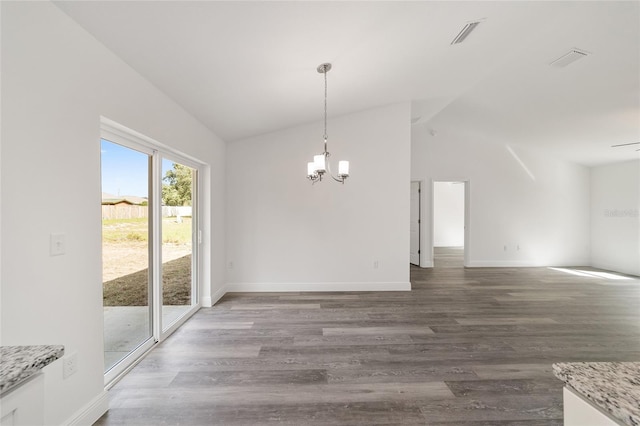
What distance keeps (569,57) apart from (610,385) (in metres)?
3.94

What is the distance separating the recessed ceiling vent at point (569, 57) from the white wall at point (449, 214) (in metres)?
7.36

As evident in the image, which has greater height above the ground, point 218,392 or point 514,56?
point 514,56

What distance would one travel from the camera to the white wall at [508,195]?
6359 mm

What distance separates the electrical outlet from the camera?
5.04 feet

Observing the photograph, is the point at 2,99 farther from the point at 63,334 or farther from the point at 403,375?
the point at 403,375

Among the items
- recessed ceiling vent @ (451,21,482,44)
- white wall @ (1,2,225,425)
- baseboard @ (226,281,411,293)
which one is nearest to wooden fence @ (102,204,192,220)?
white wall @ (1,2,225,425)

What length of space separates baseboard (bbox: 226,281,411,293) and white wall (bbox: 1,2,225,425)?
2.61m

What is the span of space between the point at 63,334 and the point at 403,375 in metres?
2.40

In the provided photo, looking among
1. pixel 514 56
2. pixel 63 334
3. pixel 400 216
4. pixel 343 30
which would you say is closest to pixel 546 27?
pixel 514 56

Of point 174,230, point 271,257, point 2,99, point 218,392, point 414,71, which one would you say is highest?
point 414,71

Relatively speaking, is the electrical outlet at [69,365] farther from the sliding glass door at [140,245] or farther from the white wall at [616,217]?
the white wall at [616,217]

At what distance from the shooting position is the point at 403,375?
2.18 meters

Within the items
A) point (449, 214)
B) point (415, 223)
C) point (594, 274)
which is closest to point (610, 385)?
point (415, 223)

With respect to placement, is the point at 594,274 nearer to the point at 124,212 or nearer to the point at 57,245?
the point at 124,212
